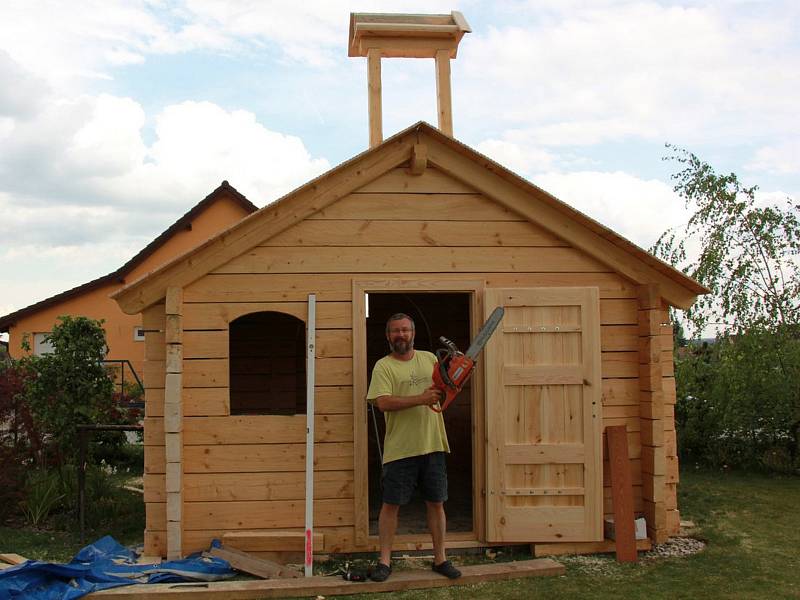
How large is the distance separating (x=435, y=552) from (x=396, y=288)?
6.47ft

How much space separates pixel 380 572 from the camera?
5.29 m

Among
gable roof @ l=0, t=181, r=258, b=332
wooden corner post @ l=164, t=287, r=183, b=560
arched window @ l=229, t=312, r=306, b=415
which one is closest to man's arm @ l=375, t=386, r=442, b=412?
wooden corner post @ l=164, t=287, r=183, b=560

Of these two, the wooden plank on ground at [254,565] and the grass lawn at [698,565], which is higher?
the wooden plank on ground at [254,565]

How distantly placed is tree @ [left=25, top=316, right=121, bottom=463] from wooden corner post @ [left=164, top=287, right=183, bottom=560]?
215 cm

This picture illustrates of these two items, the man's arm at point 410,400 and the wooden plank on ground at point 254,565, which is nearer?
the man's arm at point 410,400

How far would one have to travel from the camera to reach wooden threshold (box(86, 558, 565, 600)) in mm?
5020

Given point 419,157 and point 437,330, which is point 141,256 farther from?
point 419,157

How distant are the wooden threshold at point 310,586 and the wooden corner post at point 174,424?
59 centimetres

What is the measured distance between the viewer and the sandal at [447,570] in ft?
17.5

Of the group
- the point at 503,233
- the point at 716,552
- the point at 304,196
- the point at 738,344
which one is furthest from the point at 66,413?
the point at 738,344

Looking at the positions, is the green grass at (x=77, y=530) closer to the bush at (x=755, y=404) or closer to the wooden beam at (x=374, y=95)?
the wooden beam at (x=374, y=95)

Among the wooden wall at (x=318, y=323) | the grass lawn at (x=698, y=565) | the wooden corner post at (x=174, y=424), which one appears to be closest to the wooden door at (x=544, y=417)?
the wooden wall at (x=318, y=323)

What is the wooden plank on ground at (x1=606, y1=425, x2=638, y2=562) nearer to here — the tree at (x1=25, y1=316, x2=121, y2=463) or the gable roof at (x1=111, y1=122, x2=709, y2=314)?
the gable roof at (x1=111, y1=122, x2=709, y2=314)

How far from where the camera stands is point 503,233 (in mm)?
6246
